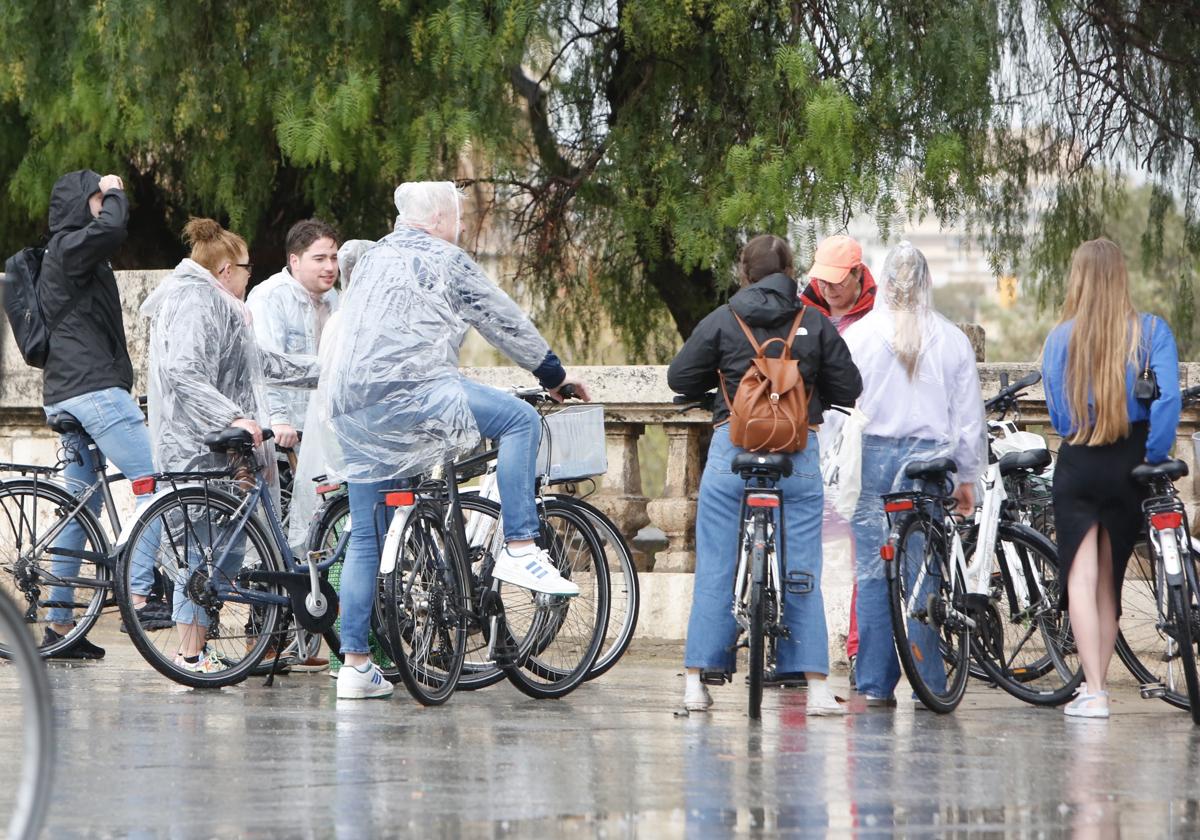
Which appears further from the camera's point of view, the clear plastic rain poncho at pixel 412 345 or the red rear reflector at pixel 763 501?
the clear plastic rain poncho at pixel 412 345

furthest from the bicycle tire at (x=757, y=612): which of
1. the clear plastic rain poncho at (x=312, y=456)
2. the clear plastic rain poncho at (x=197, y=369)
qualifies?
the clear plastic rain poncho at (x=197, y=369)

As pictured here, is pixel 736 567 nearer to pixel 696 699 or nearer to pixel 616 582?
pixel 696 699

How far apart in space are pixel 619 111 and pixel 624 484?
310 cm

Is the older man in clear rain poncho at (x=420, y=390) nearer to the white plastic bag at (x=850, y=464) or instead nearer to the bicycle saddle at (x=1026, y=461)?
the white plastic bag at (x=850, y=464)

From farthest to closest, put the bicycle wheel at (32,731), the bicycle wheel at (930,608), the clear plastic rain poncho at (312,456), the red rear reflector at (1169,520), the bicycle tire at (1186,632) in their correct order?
1. the clear plastic rain poncho at (312,456)
2. the bicycle wheel at (930,608)
3. the red rear reflector at (1169,520)
4. the bicycle tire at (1186,632)
5. the bicycle wheel at (32,731)

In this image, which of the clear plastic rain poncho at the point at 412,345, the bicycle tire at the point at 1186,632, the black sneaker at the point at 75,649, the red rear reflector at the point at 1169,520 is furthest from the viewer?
the black sneaker at the point at 75,649

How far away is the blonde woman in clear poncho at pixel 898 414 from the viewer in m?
7.54

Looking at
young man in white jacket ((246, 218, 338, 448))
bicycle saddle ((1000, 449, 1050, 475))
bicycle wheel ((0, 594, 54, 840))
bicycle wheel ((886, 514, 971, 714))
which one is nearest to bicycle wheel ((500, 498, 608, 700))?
bicycle wheel ((886, 514, 971, 714))

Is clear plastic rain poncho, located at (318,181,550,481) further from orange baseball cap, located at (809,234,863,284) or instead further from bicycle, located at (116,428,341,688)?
orange baseball cap, located at (809,234,863,284)

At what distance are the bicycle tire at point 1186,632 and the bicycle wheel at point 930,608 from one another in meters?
0.76

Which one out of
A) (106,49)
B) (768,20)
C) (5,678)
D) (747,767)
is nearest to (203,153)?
(106,49)

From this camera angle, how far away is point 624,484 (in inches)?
387

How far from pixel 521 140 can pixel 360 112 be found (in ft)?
4.05

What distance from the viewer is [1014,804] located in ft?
17.4
